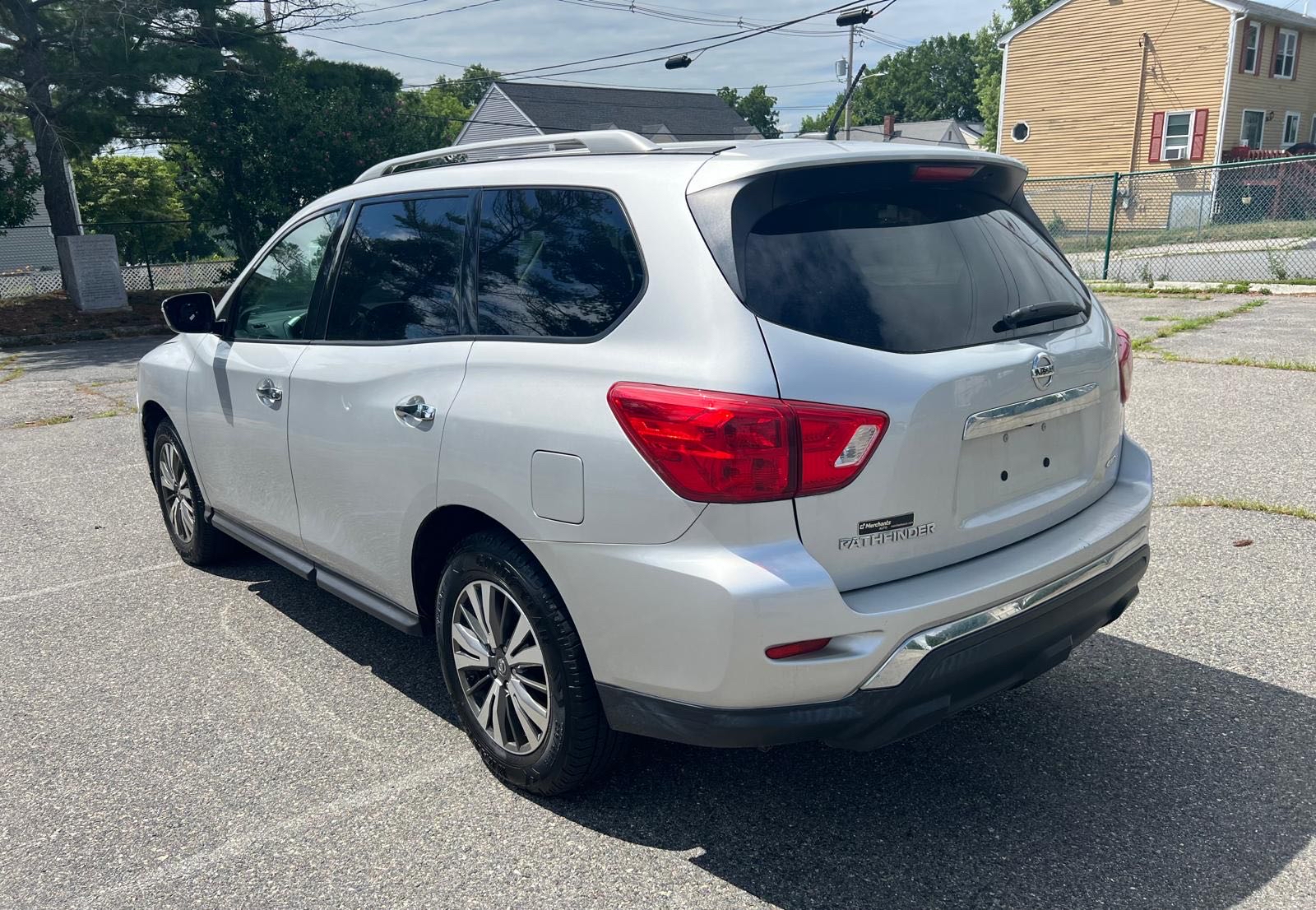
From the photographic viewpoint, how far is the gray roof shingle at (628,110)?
1847 inches

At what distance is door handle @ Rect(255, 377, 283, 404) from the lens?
3986mm

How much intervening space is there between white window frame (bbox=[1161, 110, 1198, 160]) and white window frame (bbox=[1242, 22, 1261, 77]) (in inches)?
80.5

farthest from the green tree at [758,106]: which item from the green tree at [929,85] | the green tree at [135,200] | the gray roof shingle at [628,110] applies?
the green tree at [135,200]

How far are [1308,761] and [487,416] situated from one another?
2.71m

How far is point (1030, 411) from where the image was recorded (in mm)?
2832

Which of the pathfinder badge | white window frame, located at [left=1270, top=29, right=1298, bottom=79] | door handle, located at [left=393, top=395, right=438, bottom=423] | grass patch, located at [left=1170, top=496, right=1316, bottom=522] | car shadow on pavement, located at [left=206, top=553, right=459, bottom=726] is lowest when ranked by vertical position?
car shadow on pavement, located at [left=206, top=553, right=459, bottom=726]

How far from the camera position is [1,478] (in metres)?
7.45

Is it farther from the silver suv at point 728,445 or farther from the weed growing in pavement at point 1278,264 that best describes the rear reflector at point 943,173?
the weed growing in pavement at point 1278,264

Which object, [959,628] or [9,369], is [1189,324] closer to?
[959,628]

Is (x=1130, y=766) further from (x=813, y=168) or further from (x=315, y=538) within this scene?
(x=315, y=538)

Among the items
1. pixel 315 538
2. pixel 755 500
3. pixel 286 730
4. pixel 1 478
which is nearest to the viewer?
pixel 755 500

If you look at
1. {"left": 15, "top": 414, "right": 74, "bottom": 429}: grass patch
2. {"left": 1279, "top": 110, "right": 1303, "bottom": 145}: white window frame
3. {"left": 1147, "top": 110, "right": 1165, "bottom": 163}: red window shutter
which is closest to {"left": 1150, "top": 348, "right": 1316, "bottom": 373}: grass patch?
{"left": 15, "top": 414, "right": 74, "bottom": 429}: grass patch

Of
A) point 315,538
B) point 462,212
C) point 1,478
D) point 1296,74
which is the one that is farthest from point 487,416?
point 1296,74

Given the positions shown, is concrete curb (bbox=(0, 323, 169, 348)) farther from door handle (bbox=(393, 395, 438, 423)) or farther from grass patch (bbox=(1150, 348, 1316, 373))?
door handle (bbox=(393, 395, 438, 423))
